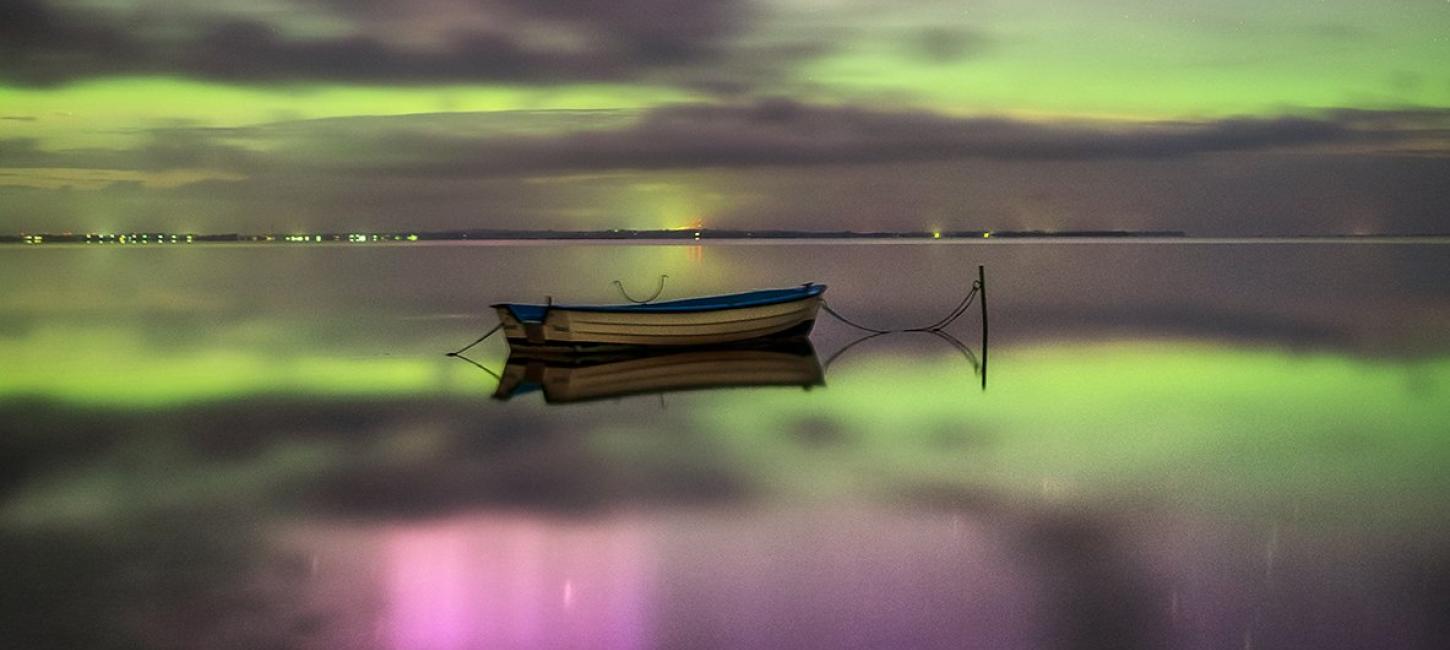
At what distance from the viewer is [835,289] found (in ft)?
198

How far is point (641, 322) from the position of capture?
952 inches

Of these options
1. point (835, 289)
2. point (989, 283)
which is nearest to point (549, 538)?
point (835, 289)

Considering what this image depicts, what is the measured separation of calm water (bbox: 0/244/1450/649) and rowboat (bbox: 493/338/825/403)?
799 millimetres

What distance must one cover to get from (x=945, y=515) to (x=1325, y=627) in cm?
377

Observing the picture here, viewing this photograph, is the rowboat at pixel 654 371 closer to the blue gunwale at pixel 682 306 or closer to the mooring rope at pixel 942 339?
the mooring rope at pixel 942 339

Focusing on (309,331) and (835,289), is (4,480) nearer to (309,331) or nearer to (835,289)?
(309,331)

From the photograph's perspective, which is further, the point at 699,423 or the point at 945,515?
the point at 699,423

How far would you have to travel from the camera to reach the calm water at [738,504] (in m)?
8.09

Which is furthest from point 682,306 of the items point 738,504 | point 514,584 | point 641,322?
point 514,584

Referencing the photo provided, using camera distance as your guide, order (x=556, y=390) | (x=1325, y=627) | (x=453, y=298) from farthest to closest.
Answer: (x=453, y=298) < (x=556, y=390) < (x=1325, y=627)

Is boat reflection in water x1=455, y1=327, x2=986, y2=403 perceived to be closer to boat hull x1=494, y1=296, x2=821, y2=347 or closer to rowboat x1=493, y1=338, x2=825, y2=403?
rowboat x1=493, y1=338, x2=825, y2=403

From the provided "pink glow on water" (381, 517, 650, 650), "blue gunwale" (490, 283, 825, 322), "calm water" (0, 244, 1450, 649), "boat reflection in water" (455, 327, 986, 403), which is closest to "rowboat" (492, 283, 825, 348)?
"blue gunwale" (490, 283, 825, 322)

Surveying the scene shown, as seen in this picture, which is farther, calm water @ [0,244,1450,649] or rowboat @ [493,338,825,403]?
rowboat @ [493,338,825,403]

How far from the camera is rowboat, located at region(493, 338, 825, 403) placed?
21.1m
